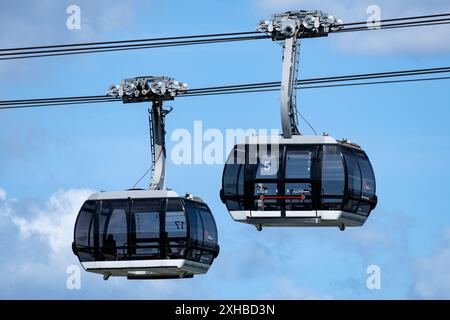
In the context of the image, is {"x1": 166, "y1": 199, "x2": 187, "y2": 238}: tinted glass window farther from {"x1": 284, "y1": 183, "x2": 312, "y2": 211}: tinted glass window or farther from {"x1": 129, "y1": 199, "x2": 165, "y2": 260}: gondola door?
{"x1": 284, "y1": 183, "x2": 312, "y2": 211}: tinted glass window

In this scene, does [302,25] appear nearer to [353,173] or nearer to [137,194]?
[353,173]

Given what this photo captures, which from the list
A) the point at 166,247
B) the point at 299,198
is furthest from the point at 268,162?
the point at 166,247

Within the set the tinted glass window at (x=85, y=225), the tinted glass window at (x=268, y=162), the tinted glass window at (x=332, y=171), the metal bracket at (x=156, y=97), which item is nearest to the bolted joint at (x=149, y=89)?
the metal bracket at (x=156, y=97)

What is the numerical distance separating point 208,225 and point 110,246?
3.07 m

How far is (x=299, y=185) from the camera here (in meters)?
50.4

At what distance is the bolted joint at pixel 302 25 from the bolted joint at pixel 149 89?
182 inches

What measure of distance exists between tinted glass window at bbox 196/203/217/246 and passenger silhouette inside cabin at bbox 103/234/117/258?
8.86 feet

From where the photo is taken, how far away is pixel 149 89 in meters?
54.6

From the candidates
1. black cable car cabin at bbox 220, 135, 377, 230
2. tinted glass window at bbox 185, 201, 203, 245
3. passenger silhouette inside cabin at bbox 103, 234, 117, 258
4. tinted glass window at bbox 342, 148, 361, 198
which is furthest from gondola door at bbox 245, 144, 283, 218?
passenger silhouette inside cabin at bbox 103, 234, 117, 258

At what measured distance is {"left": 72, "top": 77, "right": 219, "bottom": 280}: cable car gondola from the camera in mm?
52500
